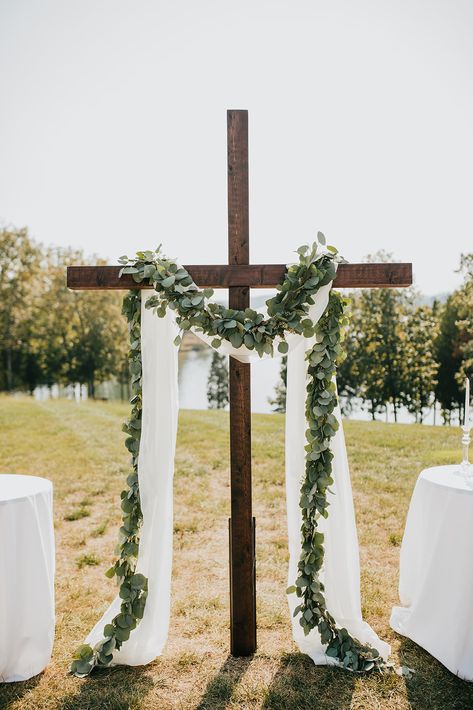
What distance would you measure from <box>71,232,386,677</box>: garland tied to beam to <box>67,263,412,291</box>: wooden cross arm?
0.08m

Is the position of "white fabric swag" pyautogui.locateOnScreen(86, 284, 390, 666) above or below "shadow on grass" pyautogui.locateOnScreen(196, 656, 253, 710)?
above

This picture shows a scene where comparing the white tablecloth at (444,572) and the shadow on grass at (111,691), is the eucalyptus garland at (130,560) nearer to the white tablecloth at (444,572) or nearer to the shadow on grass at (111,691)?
the shadow on grass at (111,691)

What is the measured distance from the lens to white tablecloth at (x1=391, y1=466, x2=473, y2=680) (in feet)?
10.6

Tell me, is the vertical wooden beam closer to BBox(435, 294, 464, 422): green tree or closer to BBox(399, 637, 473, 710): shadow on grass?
BBox(399, 637, 473, 710): shadow on grass

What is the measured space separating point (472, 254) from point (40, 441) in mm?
15069

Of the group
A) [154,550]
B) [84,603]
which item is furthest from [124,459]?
[154,550]

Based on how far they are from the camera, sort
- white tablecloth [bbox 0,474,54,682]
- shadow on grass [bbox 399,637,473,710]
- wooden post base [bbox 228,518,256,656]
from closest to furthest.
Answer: shadow on grass [bbox 399,637,473,710], white tablecloth [bbox 0,474,54,682], wooden post base [bbox 228,518,256,656]

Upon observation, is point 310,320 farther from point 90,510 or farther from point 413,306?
point 413,306

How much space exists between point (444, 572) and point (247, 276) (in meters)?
2.04

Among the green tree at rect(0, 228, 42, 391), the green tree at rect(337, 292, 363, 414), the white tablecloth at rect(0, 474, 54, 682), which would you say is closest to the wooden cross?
the white tablecloth at rect(0, 474, 54, 682)

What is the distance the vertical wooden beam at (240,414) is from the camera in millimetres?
3391

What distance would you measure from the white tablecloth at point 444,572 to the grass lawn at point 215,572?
13 centimetres

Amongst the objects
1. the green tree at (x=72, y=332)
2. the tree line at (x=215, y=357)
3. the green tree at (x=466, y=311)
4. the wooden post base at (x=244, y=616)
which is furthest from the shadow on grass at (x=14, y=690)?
the green tree at (x=72, y=332)

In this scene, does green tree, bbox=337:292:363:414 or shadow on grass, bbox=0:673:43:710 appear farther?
green tree, bbox=337:292:363:414
